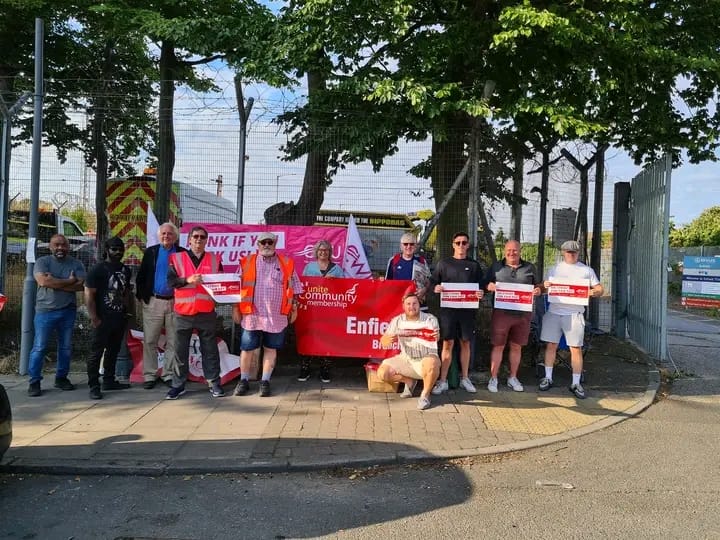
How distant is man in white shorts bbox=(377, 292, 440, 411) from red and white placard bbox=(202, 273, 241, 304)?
178cm

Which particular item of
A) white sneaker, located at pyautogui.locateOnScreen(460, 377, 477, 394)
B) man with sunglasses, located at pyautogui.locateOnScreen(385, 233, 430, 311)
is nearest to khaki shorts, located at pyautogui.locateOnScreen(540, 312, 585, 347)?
white sneaker, located at pyautogui.locateOnScreen(460, 377, 477, 394)

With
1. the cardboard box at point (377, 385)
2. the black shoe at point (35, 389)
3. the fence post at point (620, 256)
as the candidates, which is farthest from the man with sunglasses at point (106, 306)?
the fence post at point (620, 256)

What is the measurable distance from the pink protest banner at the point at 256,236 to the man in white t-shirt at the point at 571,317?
2.83 metres

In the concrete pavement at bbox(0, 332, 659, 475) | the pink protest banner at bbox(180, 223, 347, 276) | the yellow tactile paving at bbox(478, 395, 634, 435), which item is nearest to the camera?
the concrete pavement at bbox(0, 332, 659, 475)

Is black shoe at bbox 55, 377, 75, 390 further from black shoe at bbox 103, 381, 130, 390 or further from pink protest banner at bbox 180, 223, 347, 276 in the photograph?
pink protest banner at bbox 180, 223, 347, 276

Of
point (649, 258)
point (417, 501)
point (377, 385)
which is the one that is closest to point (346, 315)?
point (377, 385)

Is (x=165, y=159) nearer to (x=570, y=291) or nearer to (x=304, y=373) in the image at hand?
(x=304, y=373)

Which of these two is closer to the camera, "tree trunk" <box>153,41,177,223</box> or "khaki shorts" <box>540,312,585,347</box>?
"khaki shorts" <box>540,312,585,347</box>

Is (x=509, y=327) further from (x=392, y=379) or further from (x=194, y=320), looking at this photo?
(x=194, y=320)

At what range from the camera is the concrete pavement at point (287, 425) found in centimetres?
458

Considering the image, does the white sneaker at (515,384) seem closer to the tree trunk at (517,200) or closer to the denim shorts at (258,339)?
the tree trunk at (517,200)

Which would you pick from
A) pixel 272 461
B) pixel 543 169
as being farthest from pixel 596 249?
pixel 272 461

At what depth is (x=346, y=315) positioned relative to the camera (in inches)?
271

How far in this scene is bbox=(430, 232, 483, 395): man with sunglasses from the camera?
6.51m
